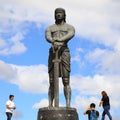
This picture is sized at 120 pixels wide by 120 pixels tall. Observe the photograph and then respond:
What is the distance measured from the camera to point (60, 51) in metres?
20.9

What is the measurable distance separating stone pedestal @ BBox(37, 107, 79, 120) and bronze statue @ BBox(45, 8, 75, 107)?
0.38m

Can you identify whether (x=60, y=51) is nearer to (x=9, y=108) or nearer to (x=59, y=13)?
(x=59, y=13)

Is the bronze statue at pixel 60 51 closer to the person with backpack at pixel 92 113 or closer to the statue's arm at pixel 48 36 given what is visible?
the statue's arm at pixel 48 36

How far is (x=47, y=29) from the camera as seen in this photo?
21359 millimetres

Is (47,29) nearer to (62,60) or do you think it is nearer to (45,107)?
(62,60)

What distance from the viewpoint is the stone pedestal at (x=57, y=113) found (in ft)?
66.0

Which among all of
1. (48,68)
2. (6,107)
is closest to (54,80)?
(48,68)

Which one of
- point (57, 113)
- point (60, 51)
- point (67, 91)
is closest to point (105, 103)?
point (67, 91)

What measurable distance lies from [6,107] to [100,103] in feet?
16.0

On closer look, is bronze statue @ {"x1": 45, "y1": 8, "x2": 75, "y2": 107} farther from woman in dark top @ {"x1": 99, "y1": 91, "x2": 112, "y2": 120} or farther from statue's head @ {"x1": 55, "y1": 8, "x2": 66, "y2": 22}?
woman in dark top @ {"x1": 99, "y1": 91, "x2": 112, "y2": 120}

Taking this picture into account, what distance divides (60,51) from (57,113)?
106 inches

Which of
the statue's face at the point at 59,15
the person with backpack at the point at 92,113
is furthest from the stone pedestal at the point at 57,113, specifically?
the statue's face at the point at 59,15

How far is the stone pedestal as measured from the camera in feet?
66.0

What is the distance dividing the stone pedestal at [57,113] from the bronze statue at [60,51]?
378mm
